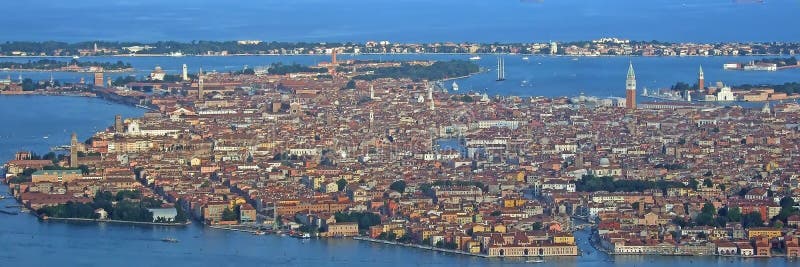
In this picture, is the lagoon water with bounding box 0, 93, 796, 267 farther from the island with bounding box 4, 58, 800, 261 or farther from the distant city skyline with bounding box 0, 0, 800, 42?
the distant city skyline with bounding box 0, 0, 800, 42

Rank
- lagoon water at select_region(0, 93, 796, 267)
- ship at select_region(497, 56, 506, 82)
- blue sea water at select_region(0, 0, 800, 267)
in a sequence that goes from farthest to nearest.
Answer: ship at select_region(497, 56, 506, 82) < blue sea water at select_region(0, 0, 800, 267) < lagoon water at select_region(0, 93, 796, 267)

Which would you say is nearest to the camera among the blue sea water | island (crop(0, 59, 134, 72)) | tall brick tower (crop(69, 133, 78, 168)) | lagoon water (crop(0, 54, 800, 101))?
the blue sea water

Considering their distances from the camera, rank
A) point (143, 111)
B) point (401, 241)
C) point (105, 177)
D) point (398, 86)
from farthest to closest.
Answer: point (398, 86)
point (143, 111)
point (105, 177)
point (401, 241)

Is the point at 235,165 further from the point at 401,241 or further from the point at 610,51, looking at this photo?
the point at 610,51

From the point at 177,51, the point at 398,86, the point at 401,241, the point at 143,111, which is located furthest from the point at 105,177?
the point at 177,51

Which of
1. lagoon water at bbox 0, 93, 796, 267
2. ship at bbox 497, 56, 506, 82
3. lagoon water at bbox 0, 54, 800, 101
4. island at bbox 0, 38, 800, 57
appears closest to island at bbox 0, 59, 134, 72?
lagoon water at bbox 0, 54, 800, 101

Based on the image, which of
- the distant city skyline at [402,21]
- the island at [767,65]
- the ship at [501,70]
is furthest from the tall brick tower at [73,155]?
the distant city skyline at [402,21]

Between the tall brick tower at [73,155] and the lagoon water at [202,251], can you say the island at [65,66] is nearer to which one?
the tall brick tower at [73,155]

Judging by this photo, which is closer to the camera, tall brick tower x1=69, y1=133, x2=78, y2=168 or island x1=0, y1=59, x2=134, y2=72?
tall brick tower x1=69, y1=133, x2=78, y2=168

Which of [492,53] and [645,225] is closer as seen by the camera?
[645,225]

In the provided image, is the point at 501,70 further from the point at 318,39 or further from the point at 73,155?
the point at 73,155
